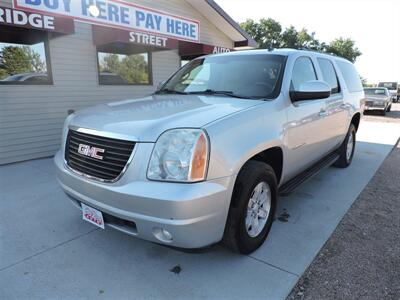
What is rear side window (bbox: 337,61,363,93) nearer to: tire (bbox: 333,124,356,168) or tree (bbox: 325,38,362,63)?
tire (bbox: 333,124,356,168)

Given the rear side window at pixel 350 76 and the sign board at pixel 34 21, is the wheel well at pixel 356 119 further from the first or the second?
the sign board at pixel 34 21

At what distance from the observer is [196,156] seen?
207cm

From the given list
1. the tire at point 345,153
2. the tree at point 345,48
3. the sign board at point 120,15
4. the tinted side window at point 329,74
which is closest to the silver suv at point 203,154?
the tinted side window at point 329,74

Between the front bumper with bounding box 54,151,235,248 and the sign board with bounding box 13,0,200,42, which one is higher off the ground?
the sign board with bounding box 13,0,200,42

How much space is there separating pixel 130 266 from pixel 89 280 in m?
0.34

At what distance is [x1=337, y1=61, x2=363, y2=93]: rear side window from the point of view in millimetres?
5096

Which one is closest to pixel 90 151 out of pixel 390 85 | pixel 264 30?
pixel 390 85

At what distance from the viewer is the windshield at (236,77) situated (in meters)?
3.11

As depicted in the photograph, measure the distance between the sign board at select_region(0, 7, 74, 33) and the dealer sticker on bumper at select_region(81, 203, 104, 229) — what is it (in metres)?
4.07

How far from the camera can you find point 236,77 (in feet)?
11.0

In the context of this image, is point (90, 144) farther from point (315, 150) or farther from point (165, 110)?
point (315, 150)

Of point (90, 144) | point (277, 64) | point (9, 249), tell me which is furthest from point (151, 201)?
point (277, 64)

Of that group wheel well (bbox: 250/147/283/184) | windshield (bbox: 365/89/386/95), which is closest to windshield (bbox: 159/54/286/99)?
wheel well (bbox: 250/147/283/184)

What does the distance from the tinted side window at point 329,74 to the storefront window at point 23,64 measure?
5.44 metres
